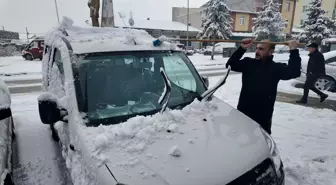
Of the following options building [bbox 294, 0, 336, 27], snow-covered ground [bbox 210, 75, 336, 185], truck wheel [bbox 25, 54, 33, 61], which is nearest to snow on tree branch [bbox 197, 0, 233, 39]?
truck wheel [bbox 25, 54, 33, 61]

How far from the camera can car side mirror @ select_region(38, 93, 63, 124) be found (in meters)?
2.25

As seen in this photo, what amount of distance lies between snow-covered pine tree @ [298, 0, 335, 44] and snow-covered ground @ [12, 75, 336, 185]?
24568 mm

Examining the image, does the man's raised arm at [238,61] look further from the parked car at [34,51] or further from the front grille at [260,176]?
the parked car at [34,51]

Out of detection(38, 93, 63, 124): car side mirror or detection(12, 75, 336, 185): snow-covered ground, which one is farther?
detection(12, 75, 336, 185): snow-covered ground

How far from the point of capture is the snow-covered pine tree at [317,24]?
2645 centimetres

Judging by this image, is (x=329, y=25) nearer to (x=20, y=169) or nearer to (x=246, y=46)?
(x=246, y=46)

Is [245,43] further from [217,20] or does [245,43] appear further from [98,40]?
[217,20]

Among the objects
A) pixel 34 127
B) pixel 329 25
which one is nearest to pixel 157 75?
pixel 34 127

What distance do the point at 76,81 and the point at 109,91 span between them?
0.33 metres

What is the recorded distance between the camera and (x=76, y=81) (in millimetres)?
2479

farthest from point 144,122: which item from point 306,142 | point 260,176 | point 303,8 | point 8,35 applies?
point 303,8

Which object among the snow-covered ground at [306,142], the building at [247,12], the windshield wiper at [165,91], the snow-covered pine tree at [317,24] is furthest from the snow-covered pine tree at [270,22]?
the windshield wiper at [165,91]

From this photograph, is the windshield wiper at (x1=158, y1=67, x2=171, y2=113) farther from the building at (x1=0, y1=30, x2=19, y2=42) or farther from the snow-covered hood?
the building at (x1=0, y1=30, x2=19, y2=42)

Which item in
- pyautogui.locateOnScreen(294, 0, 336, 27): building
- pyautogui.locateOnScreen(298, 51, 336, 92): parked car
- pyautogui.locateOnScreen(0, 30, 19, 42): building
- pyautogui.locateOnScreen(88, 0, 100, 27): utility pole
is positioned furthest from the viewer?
pyautogui.locateOnScreen(294, 0, 336, 27): building
